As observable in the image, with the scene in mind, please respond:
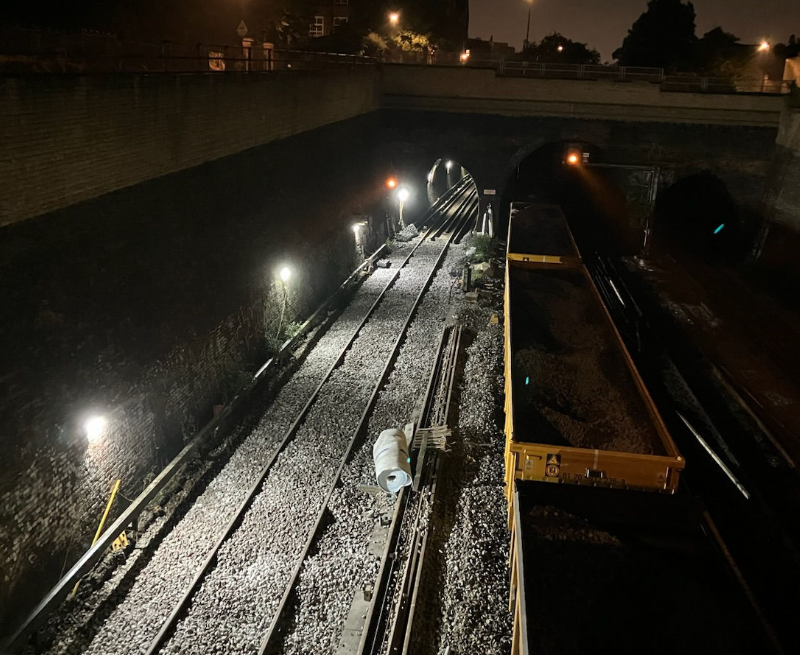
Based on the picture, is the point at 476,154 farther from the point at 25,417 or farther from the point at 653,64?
the point at 653,64

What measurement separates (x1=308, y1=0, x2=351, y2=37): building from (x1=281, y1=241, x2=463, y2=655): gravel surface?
4815 centimetres

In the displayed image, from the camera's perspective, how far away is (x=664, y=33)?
4412cm

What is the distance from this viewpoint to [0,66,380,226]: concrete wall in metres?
7.38

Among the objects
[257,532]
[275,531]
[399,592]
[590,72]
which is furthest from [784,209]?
[257,532]

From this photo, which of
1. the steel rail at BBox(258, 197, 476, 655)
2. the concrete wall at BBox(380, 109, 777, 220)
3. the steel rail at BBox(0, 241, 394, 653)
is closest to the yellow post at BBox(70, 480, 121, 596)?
the steel rail at BBox(0, 241, 394, 653)

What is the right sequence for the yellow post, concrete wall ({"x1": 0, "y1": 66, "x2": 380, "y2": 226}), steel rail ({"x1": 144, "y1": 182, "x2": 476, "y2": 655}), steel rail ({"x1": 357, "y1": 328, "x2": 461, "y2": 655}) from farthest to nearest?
the yellow post, steel rail ({"x1": 144, "y1": 182, "x2": 476, "y2": 655}), concrete wall ({"x1": 0, "y1": 66, "x2": 380, "y2": 226}), steel rail ({"x1": 357, "y1": 328, "x2": 461, "y2": 655})

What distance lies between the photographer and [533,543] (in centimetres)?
662

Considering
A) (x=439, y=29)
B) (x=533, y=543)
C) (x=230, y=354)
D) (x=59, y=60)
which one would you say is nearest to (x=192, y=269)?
(x=230, y=354)

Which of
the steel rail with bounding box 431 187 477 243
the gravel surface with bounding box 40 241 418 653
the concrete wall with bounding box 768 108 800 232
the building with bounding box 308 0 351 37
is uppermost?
the building with bounding box 308 0 351 37

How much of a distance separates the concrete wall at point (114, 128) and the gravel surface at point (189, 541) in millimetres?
5048

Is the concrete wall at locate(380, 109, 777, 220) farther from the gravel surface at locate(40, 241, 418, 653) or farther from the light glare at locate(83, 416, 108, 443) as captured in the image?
the light glare at locate(83, 416, 108, 443)

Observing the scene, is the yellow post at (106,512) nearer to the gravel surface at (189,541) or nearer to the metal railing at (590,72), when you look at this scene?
the gravel surface at (189,541)

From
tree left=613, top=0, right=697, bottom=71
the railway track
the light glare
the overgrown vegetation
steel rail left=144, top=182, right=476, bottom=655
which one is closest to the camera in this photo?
steel rail left=144, top=182, right=476, bottom=655

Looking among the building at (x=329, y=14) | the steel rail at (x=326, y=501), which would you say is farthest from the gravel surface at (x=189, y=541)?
the building at (x=329, y=14)
